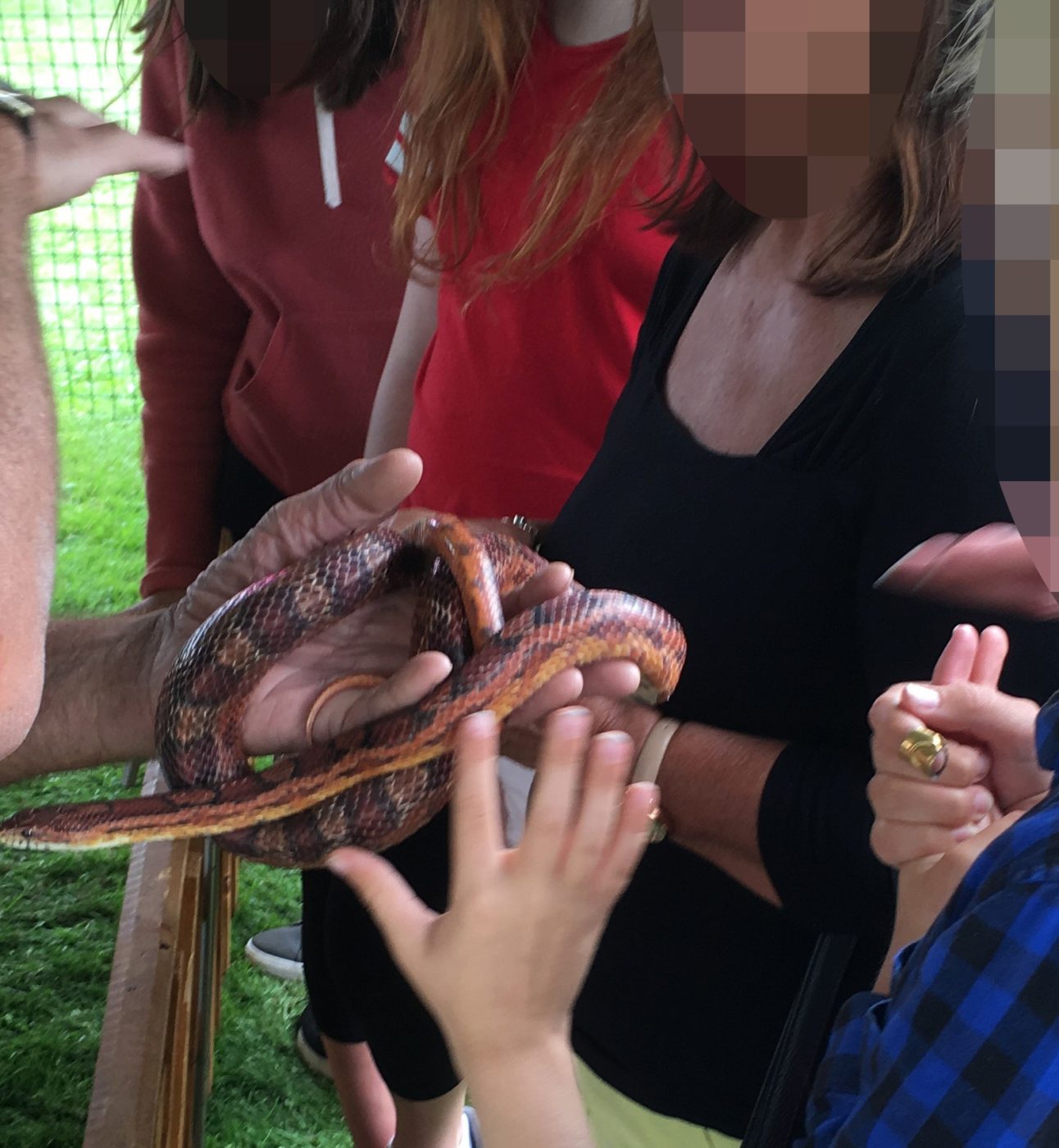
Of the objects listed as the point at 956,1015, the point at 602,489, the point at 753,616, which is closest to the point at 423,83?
the point at 602,489

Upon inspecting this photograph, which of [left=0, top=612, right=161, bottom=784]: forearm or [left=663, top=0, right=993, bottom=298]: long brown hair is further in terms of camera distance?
[left=0, top=612, right=161, bottom=784]: forearm

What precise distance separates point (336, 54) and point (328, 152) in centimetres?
16

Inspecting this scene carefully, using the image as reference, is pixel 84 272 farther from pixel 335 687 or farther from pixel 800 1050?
pixel 800 1050

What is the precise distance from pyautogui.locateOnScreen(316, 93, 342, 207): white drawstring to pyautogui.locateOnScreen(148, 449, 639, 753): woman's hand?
83 centimetres

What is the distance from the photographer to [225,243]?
1.85m

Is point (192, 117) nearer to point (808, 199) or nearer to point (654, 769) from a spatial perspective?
point (808, 199)

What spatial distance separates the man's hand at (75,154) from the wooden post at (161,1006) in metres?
0.87

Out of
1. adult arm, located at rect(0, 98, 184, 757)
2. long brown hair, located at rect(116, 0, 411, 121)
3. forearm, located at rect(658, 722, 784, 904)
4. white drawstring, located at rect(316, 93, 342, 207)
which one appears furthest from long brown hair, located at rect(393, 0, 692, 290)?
forearm, located at rect(658, 722, 784, 904)

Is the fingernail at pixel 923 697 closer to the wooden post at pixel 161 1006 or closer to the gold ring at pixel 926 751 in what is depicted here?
the gold ring at pixel 926 751

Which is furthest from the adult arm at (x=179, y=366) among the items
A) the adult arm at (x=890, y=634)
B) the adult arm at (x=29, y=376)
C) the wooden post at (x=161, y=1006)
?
the adult arm at (x=890, y=634)

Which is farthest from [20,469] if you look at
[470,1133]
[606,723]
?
[470,1133]

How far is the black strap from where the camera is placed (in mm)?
942

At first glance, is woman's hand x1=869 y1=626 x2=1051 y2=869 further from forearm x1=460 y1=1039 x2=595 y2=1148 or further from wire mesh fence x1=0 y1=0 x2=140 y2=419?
wire mesh fence x1=0 y1=0 x2=140 y2=419

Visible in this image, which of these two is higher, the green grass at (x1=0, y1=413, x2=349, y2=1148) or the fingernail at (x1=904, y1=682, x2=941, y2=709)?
the fingernail at (x1=904, y1=682, x2=941, y2=709)
